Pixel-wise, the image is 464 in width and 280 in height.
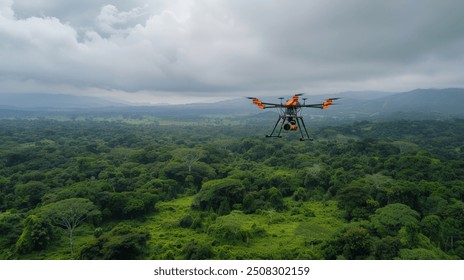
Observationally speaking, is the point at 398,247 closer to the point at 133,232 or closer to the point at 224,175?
the point at 133,232

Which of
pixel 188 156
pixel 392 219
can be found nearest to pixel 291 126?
pixel 392 219

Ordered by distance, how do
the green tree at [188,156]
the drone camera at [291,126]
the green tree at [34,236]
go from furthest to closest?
the green tree at [188,156]
the green tree at [34,236]
the drone camera at [291,126]

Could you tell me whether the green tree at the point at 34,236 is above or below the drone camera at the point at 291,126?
below

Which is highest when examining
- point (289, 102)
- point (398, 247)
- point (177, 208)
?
point (289, 102)

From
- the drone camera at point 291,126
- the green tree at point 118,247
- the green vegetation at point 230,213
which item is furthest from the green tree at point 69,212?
the drone camera at point 291,126

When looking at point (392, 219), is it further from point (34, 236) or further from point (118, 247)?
point (34, 236)

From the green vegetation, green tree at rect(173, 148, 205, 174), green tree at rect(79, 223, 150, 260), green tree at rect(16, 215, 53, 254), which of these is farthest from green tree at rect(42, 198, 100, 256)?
green tree at rect(173, 148, 205, 174)

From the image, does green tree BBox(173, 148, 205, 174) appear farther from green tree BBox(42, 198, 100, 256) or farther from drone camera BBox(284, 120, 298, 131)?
drone camera BBox(284, 120, 298, 131)

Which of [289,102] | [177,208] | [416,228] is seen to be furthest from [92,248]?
[416,228]

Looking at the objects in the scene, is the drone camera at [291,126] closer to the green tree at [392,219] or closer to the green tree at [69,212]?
the green tree at [392,219]

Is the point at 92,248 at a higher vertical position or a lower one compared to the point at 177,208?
higher

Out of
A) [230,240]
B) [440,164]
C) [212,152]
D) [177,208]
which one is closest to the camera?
[230,240]
